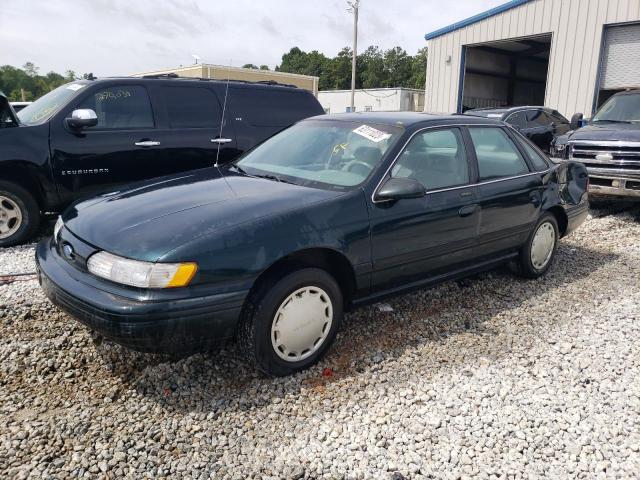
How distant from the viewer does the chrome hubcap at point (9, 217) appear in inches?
213

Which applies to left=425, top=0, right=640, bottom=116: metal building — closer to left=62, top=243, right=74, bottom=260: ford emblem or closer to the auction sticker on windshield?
the auction sticker on windshield

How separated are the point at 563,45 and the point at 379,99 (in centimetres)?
2238

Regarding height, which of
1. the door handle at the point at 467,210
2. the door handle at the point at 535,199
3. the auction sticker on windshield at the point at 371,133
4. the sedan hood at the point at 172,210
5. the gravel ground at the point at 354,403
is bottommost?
the gravel ground at the point at 354,403

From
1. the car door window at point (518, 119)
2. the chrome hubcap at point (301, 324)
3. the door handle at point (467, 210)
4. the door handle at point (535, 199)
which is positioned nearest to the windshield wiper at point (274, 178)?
the chrome hubcap at point (301, 324)

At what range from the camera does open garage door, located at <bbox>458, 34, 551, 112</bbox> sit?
2172 centimetres

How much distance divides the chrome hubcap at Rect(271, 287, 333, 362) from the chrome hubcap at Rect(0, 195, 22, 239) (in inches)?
152

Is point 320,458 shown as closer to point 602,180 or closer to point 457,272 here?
point 457,272

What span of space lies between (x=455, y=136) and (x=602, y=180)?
15.8 ft

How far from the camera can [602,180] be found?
25.7 feet

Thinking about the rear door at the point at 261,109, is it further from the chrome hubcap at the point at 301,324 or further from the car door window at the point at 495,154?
the chrome hubcap at the point at 301,324

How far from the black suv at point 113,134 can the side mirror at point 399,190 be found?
346 centimetres

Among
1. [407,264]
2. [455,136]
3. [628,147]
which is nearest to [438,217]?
[407,264]

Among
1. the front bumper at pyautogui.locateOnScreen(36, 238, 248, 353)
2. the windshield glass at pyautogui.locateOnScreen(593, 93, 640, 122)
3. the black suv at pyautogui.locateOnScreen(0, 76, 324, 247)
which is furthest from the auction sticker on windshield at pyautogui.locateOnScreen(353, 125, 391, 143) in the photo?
the windshield glass at pyautogui.locateOnScreen(593, 93, 640, 122)

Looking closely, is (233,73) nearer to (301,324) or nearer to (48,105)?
(48,105)
